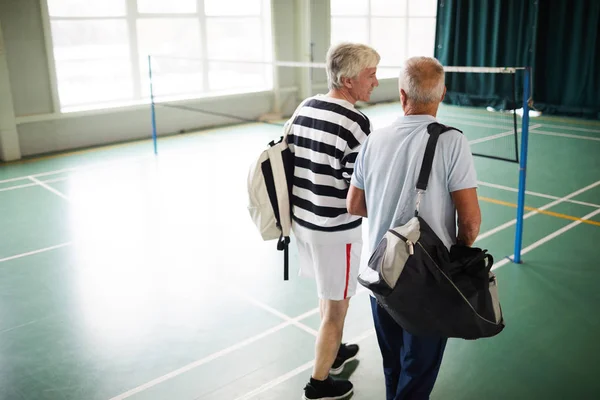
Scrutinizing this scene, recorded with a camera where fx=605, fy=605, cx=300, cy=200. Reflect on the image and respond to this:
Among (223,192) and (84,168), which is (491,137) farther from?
(84,168)

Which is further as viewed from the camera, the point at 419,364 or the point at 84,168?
the point at 84,168

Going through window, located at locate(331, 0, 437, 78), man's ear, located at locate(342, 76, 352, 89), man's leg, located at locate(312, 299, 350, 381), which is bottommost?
man's leg, located at locate(312, 299, 350, 381)

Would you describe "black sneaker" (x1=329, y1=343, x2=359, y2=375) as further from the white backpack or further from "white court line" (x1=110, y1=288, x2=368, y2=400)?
the white backpack

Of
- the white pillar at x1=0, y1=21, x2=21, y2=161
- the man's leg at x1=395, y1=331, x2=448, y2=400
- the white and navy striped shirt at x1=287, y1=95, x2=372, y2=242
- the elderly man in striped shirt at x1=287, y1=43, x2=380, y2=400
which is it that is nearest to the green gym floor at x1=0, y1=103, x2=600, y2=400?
the elderly man in striped shirt at x1=287, y1=43, x2=380, y2=400

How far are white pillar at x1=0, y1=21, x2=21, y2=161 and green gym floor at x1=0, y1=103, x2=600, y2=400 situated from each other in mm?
1222

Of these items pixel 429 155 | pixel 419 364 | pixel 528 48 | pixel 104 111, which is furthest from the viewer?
pixel 528 48

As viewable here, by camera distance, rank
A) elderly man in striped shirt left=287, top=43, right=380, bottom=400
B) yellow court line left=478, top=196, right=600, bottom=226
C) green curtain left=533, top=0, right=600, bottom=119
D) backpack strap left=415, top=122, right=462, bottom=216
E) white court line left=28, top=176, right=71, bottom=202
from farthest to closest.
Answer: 1. green curtain left=533, top=0, right=600, bottom=119
2. white court line left=28, top=176, right=71, bottom=202
3. yellow court line left=478, top=196, right=600, bottom=226
4. elderly man in striped shirt left=287, top=43, right=380, bottom=400
5. backpack strap left=415, top=122, right=462, bottom=216

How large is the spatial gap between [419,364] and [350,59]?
138 centimetres

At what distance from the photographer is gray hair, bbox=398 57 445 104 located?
2340 millimetres

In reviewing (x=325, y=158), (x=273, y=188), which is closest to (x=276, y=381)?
(x=273, y=188)

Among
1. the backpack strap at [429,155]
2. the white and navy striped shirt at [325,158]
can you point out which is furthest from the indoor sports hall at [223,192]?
the backpack strap at [429,155]

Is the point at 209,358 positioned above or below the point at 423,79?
below

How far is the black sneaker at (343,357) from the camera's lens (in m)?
3.63

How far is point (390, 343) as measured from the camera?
107 inches
